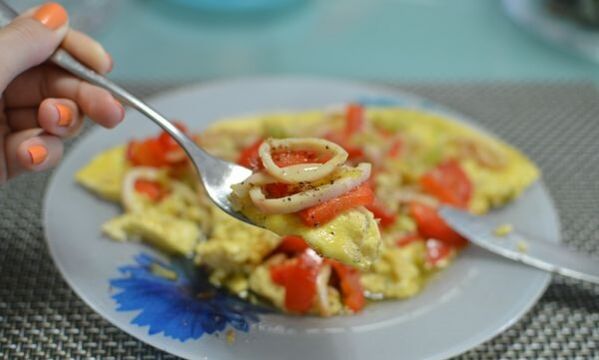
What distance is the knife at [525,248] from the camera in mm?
1668

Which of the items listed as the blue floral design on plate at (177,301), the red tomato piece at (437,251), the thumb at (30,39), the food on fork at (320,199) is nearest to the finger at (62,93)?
the thumb at (30,39)

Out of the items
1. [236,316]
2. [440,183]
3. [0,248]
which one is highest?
[440,183]

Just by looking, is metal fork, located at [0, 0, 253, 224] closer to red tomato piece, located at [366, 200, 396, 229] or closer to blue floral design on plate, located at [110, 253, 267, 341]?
blue floral design on plate, located at [110, 253, 267, 341]

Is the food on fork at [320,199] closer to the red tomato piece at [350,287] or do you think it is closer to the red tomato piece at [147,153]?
the red tomato piece at [350,287]

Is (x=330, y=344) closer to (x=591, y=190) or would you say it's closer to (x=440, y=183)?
(x=440, y=183)

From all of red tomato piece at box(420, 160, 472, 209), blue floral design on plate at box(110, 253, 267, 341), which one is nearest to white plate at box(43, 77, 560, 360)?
blue floral design on plate at box(110, 253, 267, 341)

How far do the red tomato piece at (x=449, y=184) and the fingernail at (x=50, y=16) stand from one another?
3.40 feet

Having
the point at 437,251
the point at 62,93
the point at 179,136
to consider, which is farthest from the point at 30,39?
the point at 437,251

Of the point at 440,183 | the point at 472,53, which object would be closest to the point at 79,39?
the point at 440,183

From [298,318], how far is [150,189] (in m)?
0.58

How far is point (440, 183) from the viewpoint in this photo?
195cm

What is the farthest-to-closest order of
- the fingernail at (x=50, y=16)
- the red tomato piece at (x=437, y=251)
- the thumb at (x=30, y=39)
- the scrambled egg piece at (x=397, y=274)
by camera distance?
the red tomato piece at (x=437, y=251)
the scrambled egg piece at (x=397, y=274)
the fingernail at (x=50, y=16)
the thumb at (x=30, y=39)

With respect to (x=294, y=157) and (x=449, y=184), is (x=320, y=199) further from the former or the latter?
(x=449, y=184)

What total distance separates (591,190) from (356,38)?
4.38 feet
